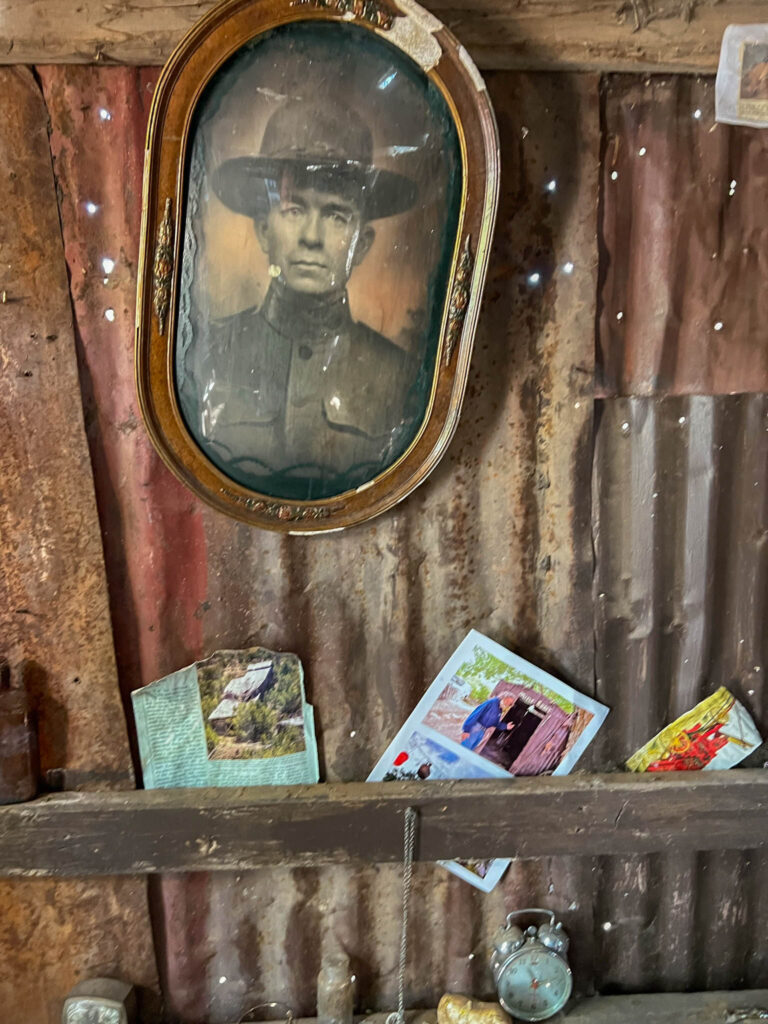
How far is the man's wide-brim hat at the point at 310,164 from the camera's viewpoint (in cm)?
85

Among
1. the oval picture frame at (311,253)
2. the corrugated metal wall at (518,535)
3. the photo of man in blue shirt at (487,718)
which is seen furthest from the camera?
the photo of man in blue shirt at (487,718)

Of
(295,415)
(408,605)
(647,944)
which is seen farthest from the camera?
(647,944)

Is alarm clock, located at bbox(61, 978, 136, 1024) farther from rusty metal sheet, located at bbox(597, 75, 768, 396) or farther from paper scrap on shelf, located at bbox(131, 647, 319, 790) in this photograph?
rusty metal sheet, located at bbox(597, 75, 768, 396)

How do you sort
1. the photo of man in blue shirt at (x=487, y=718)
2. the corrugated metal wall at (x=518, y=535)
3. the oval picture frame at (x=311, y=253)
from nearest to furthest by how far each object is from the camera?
1. the oval picture frame at (x=311, y=253)
2. the corrugated metal wall at (x=518, y=535)
3. the photo of man in blue shirt at (x=487, y=718)

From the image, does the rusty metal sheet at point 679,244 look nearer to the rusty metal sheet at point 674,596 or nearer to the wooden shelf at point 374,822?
the rusty metal sheet at point 674,596

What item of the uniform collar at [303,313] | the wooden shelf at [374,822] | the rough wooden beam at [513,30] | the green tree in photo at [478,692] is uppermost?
the rough wooden beam at [513,30]

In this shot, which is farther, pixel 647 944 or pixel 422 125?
pixel 647 944

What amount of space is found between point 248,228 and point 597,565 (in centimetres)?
67

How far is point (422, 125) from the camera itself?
86 cm

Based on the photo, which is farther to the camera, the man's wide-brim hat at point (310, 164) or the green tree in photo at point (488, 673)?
the green tree in photo at point (488, 673)

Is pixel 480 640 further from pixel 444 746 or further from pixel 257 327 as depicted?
pixel 257 327

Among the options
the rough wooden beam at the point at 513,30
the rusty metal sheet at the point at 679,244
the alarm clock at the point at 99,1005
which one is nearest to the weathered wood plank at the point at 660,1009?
the alarm clock at the point at 99,1005

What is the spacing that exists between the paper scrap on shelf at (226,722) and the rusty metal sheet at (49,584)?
0.05m

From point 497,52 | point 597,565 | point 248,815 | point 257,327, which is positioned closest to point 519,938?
point 248,815
